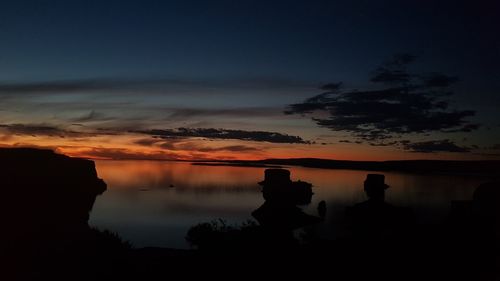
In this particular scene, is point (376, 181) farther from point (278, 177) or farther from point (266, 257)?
point (266, 257)

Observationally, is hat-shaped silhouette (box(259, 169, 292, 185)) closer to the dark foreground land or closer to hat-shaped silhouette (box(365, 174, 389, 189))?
hat-shaped silhouette (box(365, 174, 389, 189))

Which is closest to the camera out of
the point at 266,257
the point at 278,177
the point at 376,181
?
the point at 266,257

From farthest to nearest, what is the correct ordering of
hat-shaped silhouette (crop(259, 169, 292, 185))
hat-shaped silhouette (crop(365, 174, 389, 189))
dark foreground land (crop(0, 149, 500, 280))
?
hat-shaped silhouette (crop(259, 169, 292, 185)) < hat-shaped silhouette (crop(365, 174, 389, 189)) < dark foreground land (crop(0, 149, 500, 280))

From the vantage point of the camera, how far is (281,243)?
25406 millimetres

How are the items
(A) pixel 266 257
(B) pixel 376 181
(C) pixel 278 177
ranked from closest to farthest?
(A) pixel 266 257
(B) pixel 376 181
(C) pixel 278 177

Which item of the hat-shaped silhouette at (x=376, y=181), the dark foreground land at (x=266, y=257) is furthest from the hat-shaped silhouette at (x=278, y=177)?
the dark foreground land at (x=266, y=257)

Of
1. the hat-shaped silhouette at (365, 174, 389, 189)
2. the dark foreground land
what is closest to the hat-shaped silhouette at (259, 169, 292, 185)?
the hat-shaped silhouette at (365, 174, 389, 189)

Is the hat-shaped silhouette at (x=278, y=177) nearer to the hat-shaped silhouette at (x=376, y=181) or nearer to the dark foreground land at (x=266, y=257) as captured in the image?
the hat-shaped silhouette at (x=376, y=181)

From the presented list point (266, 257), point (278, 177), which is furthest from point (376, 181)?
point (266, 257)

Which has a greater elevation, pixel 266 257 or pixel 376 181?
pixel 266 257

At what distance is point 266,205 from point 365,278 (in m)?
88.4

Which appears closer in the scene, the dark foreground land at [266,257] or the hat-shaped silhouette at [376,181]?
the dark foreground land at [266,257]

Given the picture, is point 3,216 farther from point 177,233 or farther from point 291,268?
point 177,233

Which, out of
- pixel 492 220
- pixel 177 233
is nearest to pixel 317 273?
pixel 492 220
